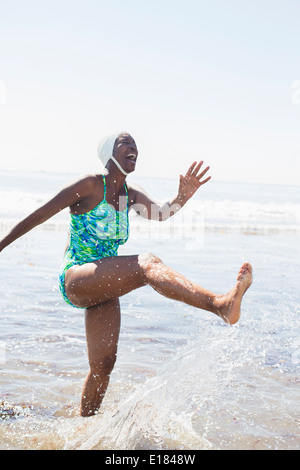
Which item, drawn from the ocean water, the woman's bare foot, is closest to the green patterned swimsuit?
the ocean water

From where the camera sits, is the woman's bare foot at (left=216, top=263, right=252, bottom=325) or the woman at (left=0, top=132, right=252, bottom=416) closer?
the woman's bare foot at (left=216, top=263, right=252, bottom=325)

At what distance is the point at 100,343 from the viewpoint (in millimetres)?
3801

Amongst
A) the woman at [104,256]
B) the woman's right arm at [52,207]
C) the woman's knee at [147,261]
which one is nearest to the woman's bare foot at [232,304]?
the woman at [104,256]

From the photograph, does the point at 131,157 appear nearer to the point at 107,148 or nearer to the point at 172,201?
the point at 107,148

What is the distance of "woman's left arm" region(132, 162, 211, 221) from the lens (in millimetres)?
4158

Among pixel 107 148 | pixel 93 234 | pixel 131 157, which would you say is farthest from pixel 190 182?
pixel 93 234

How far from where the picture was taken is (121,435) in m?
3.37

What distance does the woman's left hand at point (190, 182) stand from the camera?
4.19 meters

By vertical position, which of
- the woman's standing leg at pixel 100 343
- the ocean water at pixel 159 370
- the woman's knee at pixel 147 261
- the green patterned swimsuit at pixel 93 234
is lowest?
the ocean water at pixel 159 370

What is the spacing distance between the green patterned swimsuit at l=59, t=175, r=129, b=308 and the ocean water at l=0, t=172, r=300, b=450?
65 centimetres

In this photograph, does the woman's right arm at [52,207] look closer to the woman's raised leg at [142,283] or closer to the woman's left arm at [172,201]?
the woman's raised leg at [142,283]

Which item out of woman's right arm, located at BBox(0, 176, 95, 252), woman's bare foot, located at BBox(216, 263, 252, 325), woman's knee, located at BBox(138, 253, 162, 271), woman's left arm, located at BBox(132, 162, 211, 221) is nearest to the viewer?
woman's bare foot, located at BBox(216, 263, 252, 325)

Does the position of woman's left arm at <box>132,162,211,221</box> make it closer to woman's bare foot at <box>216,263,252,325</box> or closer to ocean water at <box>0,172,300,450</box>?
ocean water at <box>0,172,300,450</box>
